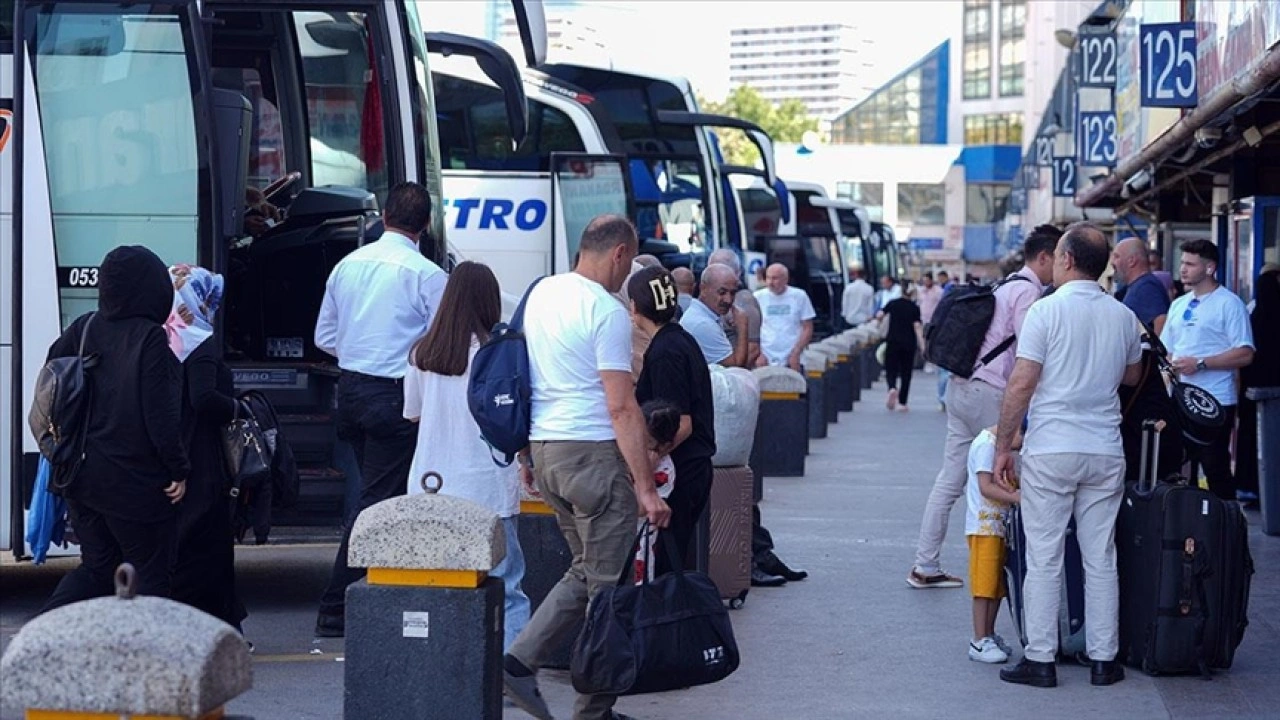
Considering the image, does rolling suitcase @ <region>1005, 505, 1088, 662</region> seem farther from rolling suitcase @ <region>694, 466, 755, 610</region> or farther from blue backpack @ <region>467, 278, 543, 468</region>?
blue backpack @ <region>467, 278, 543, 468</region>

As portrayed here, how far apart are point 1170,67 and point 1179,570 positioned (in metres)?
8.69

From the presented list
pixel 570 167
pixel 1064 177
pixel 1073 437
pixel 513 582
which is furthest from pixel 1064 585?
pixel 1064 177

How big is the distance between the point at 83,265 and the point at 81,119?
0.67 meters

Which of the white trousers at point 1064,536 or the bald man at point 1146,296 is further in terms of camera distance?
the bald man at point 1146,296

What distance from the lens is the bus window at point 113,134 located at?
9.24 m

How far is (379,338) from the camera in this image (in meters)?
8.93

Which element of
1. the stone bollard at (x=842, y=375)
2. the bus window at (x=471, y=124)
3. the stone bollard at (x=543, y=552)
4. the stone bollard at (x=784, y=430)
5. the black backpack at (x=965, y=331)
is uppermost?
the bus window at (x=471, y=124)

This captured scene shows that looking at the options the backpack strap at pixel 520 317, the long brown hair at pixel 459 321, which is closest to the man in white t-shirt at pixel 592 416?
the backpack strap at pixel 520 317

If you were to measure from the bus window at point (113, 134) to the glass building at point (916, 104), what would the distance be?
322ft

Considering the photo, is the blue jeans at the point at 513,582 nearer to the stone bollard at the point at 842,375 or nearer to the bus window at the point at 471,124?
the bus window at the point at 471,124

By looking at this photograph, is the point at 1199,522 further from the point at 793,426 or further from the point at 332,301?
the point at 793,426

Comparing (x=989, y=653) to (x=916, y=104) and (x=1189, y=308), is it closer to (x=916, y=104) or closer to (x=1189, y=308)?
(x=1189, y=308)

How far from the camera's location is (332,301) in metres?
9.11

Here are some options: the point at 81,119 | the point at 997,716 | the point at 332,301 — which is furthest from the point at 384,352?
the point at 997,716
